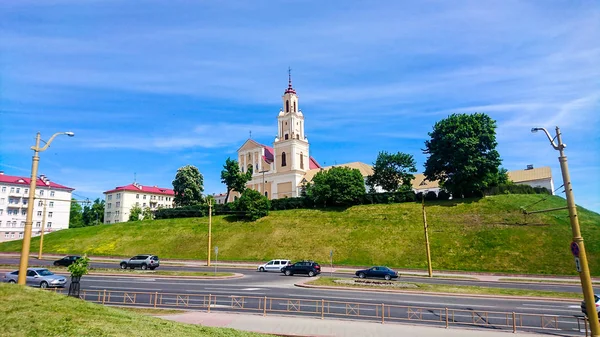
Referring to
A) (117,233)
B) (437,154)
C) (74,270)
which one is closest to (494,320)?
(74,270)

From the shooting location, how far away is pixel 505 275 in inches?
1577

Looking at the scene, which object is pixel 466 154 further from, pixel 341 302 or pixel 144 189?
pixel 144 189

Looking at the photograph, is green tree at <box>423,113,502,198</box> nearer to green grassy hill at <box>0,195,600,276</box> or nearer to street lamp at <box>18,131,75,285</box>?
green grassy hill at <box>0,195,600,276</box>

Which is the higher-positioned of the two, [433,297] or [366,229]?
[366,229]

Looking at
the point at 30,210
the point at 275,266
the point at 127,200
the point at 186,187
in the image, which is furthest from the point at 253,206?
the point at 127,200

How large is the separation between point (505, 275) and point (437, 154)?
2923cm

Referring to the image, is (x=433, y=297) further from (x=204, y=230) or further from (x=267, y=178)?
(x=267, y=178)

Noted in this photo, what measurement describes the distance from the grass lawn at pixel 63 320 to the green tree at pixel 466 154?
189 ft

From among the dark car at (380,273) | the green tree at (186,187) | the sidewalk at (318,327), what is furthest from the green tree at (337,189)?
the sidewalk at (318,327)

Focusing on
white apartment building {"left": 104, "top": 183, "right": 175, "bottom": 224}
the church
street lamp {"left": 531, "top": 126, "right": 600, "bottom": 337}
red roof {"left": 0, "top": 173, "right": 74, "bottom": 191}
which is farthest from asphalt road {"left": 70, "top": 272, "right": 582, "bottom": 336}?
white apartment building {"left": 104, "top": 183, "right": 175, "bottom": 224}

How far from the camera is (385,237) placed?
52781 mm

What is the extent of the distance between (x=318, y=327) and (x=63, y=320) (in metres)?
9.80

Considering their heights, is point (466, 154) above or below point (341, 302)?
above

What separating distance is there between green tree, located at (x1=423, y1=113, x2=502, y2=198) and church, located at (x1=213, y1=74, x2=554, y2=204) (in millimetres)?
27153
